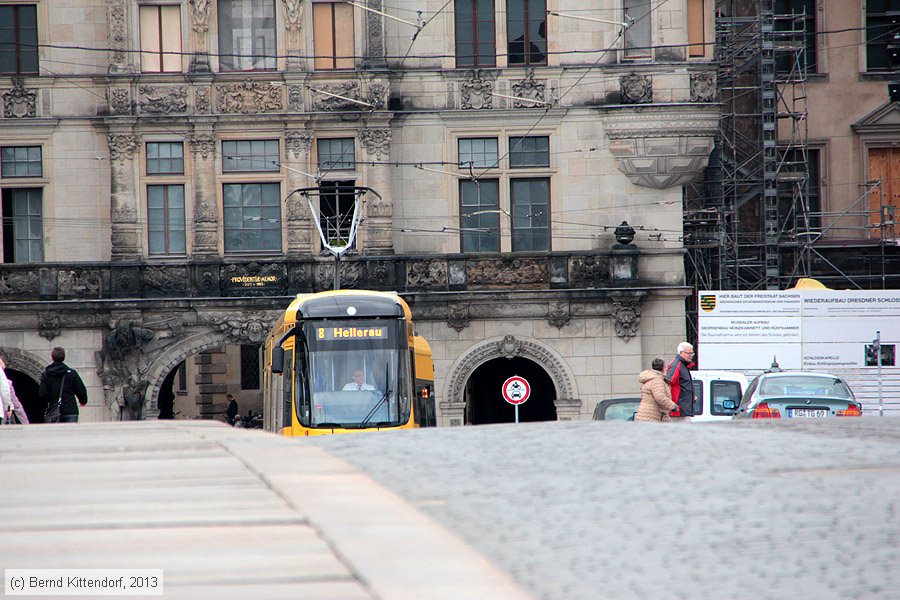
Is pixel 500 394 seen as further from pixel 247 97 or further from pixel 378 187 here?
pixel 247 97

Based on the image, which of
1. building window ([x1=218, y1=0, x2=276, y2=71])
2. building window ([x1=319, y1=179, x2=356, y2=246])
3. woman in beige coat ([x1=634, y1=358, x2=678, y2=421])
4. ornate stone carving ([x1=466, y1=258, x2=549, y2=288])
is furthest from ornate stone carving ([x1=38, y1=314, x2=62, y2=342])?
woman in beige coat ([x1=634, y1=358, x2=678, y2=421])

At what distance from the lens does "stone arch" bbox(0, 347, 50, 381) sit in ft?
111

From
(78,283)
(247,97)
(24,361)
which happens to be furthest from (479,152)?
(24,361)

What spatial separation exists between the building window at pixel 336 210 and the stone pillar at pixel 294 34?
10.1 feet

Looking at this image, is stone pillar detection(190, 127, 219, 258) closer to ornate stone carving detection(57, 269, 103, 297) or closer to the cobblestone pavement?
ornate stone carving detection(57, 269, 103, 297)

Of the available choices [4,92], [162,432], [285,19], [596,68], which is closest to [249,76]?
[285,19]

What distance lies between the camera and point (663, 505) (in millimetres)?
5453

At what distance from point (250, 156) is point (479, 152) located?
590 centimetres

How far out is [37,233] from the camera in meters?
34.8

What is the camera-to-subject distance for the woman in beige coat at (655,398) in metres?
16.8

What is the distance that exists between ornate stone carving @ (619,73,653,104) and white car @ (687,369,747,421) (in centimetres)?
913

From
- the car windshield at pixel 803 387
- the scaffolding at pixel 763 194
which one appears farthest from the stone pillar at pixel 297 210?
the car windshield at pixel 803 387

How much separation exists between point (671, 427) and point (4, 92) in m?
29.4

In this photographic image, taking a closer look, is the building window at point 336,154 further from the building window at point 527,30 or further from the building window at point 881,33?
the building window at point 881,33
